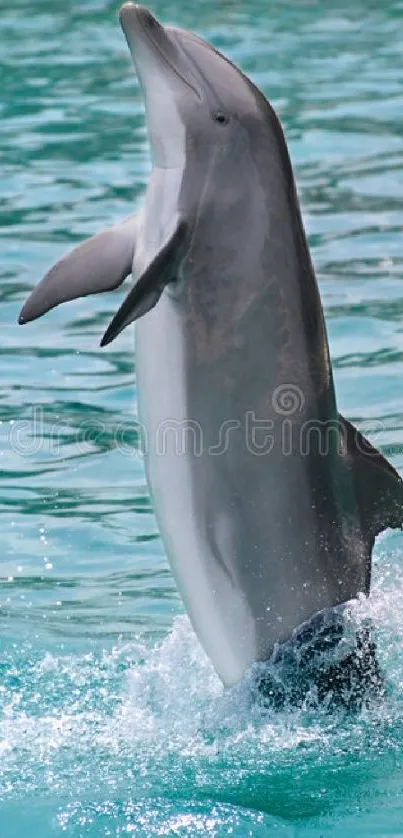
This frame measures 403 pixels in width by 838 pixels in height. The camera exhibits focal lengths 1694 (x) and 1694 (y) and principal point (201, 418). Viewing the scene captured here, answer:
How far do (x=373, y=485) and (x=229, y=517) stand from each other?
0.53 m

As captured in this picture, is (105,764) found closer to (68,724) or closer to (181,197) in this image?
(68,724)

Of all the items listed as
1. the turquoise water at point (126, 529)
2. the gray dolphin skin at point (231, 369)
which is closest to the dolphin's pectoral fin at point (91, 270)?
the gray dolphin skin at point (231, 369)

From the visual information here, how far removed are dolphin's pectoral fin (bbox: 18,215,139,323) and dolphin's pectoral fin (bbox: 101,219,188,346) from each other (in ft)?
0.97

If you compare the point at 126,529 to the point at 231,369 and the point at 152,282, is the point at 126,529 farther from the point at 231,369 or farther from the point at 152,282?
the point at 152,282

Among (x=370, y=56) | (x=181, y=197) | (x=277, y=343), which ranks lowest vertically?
(x=370, y=56)

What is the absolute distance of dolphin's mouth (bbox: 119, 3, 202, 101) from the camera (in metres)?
5.97

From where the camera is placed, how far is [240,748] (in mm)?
6035

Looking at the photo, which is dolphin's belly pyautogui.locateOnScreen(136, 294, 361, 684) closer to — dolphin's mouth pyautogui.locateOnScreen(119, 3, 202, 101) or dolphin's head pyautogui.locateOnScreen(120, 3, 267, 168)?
dolphin's head pyautogui.locateOnScreen(120, 3, 267, 168)

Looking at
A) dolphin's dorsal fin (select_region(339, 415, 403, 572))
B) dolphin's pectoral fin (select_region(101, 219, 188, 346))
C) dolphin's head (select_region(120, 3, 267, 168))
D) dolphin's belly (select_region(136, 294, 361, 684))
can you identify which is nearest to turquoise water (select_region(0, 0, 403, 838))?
dolphin's belly (select_region(136, 294, 361, 684))

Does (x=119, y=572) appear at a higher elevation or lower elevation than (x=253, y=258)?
lower

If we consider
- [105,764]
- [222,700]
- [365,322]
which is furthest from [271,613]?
[365,322]

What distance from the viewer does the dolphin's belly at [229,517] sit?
588cm

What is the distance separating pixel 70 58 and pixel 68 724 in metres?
14.1

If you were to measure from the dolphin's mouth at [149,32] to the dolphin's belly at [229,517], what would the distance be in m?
0.81
